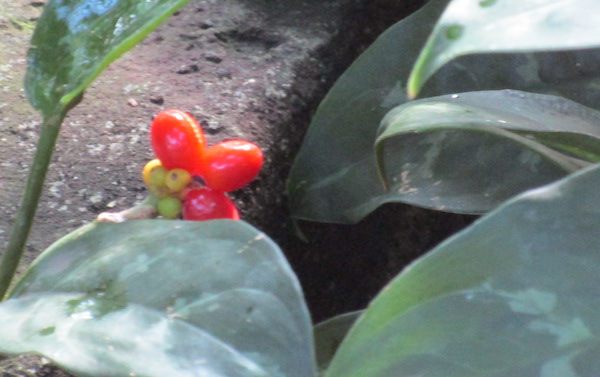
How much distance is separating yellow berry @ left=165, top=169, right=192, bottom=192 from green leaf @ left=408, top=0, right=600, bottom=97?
11.1 inches

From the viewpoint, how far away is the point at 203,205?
0.49 m

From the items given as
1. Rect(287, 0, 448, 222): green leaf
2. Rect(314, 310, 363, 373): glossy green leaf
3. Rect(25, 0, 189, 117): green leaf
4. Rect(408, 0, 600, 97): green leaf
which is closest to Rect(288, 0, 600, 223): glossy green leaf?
Rect(287, 0, 448, 222): green leaf

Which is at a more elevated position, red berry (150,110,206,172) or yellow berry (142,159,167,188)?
red berry (150,110,206,172)

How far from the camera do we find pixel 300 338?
34 centimetres

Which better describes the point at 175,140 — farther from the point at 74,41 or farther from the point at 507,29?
the point at 507,29

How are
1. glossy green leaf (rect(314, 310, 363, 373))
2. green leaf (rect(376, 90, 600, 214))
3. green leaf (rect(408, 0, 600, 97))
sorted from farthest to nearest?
glossy green leaf (rect(314, 310, 363, 373)) → green leaf (rect(376, 90, 600, 214)) → green leaf (rect(408, 0, 600, 97))

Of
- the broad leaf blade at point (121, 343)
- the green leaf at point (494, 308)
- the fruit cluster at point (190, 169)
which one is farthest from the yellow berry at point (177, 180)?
the green leaf at point (494, 308)

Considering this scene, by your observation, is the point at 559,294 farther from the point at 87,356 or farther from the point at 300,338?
the point at 87,356

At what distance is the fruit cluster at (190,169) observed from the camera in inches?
19.3

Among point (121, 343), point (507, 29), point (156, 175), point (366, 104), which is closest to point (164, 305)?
point (121, 343)

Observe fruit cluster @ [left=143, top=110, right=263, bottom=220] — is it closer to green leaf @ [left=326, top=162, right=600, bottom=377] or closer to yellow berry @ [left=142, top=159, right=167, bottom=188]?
yellow berry @ [left=142, top=159, right=167, bottom=188]

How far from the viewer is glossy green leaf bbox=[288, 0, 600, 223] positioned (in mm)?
654

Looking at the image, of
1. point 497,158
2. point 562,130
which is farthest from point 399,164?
point 562,130

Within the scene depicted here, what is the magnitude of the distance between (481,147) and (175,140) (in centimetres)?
27
